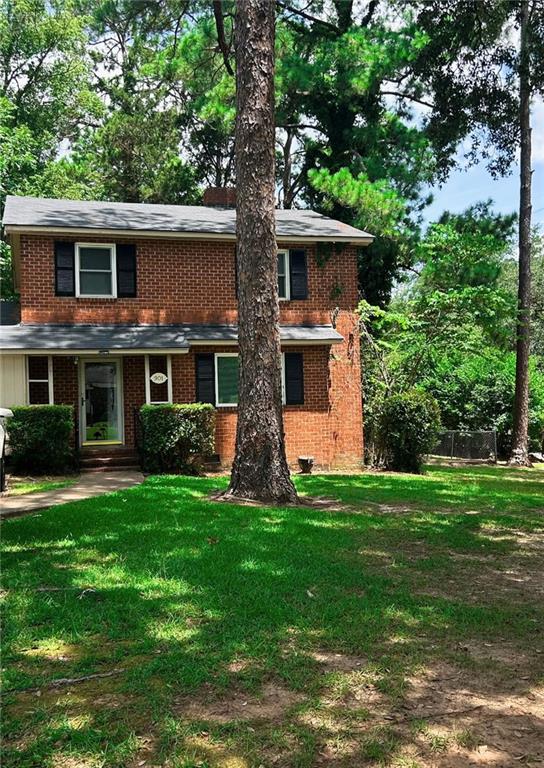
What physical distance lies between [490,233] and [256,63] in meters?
14.4

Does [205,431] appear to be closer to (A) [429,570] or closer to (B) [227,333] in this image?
(B) [227,333]

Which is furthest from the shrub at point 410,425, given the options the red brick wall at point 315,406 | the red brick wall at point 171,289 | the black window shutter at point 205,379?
the black window shutter at point 205,379

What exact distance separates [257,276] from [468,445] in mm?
12848

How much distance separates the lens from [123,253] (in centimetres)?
1523

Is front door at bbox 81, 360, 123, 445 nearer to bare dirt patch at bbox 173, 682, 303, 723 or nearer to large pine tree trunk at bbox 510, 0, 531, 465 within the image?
large pine tree trunk at bbox 510, 0, 531, 465

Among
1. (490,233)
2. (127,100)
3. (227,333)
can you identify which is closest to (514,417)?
(490,233)

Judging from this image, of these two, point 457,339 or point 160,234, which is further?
point 457,339

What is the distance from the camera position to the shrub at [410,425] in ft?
47.8

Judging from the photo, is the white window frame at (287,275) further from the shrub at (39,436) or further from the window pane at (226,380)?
the shrub at (39,436)

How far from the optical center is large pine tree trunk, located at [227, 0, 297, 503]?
9188 millimetres

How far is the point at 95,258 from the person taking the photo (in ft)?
49.5

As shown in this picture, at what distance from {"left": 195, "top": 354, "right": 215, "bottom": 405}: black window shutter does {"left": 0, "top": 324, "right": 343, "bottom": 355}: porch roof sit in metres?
0.63

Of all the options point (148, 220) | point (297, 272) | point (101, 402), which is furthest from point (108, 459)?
point (297, 272)

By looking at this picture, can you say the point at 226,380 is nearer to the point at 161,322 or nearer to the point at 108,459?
the point at 161,322
